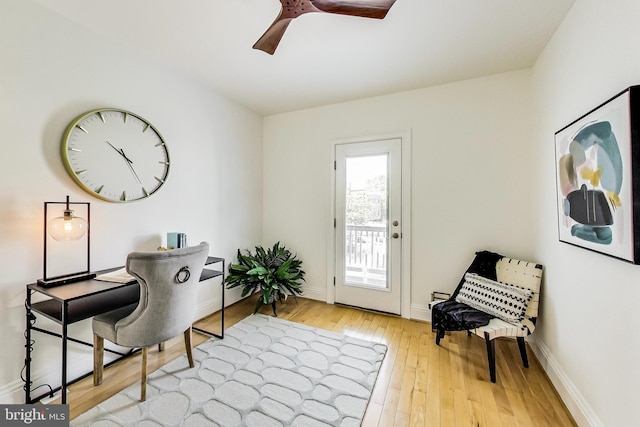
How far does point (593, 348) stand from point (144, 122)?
348 centimetres

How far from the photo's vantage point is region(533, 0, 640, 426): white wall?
3.84ft

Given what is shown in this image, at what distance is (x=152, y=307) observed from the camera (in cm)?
160

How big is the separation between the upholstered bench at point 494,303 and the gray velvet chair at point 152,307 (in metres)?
2.03

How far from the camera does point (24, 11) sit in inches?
63.4

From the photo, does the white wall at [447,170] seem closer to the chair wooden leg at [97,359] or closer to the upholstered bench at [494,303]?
the upholstered bench at [494,303]

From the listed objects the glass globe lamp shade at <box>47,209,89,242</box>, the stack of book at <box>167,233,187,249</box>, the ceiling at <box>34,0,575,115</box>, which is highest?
the ceiling at <box>34,0,575,115</box>

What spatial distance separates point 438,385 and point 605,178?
1.59 metres

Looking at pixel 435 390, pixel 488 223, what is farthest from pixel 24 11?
pixel 488 223

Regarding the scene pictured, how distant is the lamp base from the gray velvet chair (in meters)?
0.29

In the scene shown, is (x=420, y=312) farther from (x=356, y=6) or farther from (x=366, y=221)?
(x=356, y=6)

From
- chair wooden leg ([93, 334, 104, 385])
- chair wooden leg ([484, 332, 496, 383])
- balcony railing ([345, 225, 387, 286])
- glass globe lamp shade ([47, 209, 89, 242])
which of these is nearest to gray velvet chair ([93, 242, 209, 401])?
chair wooden leg ([93, 334, 104, 385])

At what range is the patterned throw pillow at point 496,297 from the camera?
2000 millimetres

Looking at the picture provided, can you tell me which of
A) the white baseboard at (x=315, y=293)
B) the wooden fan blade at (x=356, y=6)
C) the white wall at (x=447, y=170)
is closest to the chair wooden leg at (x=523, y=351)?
the white wall at (x=447, y=170)

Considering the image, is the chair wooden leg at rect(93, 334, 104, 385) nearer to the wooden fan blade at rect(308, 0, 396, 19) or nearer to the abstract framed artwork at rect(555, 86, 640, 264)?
the wooden fan blade at rect(308, 0, 396, 19)
